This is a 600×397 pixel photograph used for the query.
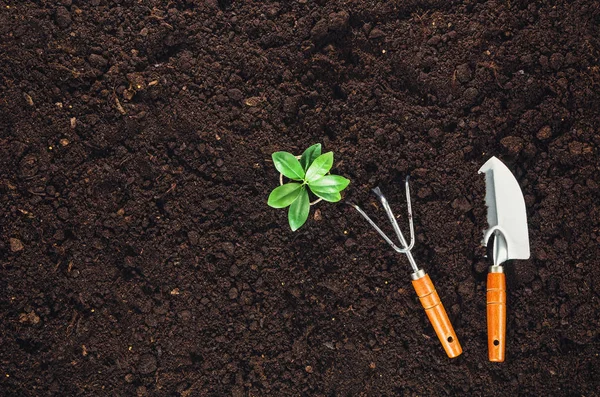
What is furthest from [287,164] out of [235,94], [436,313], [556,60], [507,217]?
[556,60]

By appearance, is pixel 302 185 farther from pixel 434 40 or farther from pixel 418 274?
pixel 434 40

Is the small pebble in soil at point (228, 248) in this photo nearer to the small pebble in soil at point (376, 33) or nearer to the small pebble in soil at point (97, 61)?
the small pebble in soil at point (97, 61)

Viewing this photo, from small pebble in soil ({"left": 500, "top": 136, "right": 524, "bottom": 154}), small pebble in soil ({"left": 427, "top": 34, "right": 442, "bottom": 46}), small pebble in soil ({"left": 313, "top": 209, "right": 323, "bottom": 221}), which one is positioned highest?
small pebble in soil ({"left": 427, "top": 34, "right": 442, "bottom": 46})

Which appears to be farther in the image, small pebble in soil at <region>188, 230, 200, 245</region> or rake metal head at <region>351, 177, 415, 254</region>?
small pebble in soil at <region>188, 230, 200, 245</region>

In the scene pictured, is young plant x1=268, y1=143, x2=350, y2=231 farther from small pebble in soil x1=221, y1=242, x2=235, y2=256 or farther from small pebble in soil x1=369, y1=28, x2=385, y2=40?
small pebble in soil x1=369, y1=28, x2=385, y2=40

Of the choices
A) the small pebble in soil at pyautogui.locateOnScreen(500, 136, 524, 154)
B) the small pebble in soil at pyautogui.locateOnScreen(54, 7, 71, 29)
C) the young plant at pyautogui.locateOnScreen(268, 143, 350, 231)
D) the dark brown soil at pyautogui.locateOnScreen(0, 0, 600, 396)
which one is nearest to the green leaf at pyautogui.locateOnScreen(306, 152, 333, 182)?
the young plant at pyautogui.locateOnScreen(268, 143, 350, 231)

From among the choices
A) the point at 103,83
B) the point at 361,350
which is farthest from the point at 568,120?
the point at 103,83
